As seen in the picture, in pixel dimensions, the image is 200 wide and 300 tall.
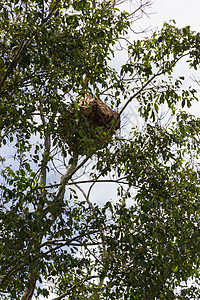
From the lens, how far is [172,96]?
213 inches

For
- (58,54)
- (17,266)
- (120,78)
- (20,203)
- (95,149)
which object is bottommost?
(17,266)

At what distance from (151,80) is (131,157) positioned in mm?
1166

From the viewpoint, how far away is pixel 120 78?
17.9 feet

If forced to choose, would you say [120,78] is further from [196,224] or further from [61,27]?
[196,224]

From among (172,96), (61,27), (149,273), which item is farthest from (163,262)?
(61,27)

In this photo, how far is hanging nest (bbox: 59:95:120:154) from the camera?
15.8 feet

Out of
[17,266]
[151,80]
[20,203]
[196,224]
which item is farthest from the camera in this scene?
[151,80]

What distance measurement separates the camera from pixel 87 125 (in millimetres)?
4754

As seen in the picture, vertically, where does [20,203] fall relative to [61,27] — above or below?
below

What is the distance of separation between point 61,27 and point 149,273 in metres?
3.09

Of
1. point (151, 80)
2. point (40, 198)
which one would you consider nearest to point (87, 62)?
point (151, 80)

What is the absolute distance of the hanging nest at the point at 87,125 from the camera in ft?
15.8

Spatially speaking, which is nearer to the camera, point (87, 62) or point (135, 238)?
point (135, 238)

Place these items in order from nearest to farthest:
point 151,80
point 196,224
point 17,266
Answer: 1. point 17,266
2. point 196,224
3. point 151,80
